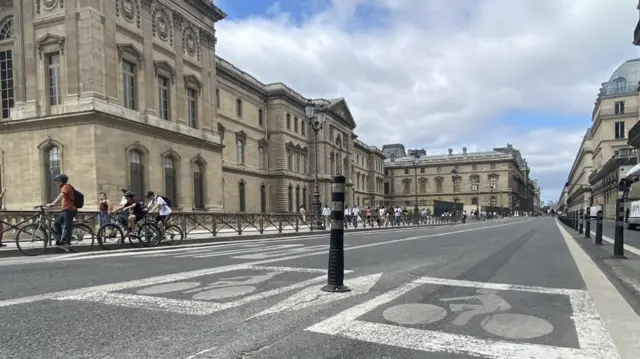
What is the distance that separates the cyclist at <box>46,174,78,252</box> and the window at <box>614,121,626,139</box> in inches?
3423

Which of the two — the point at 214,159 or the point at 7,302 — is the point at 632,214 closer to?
the point at 214,159

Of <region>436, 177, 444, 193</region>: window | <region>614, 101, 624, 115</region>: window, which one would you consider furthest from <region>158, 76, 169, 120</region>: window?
<region>436, 177, 444, 193</region>: window

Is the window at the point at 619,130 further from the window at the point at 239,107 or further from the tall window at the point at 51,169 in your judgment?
the tall window at the point at 51,169

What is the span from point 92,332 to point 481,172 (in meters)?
124

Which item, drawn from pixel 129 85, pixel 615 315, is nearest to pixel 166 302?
pixel 615 315

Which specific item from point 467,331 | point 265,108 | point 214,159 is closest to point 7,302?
point 467,331

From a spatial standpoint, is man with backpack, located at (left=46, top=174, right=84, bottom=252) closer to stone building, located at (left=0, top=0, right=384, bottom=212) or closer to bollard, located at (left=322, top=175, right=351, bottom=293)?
bollard, located at (left=322, top=175, right=351, bottom=293)

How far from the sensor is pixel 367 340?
3.41 m

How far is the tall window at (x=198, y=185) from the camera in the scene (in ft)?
A: 113

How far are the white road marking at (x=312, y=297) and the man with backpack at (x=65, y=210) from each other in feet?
26.9

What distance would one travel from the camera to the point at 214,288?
5.48 m

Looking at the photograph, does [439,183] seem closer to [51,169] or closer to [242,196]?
[242,196]

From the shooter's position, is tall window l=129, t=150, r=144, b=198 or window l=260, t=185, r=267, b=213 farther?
window l=260, t=185, r=267, b=213

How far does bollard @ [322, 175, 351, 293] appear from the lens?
5281 mm
